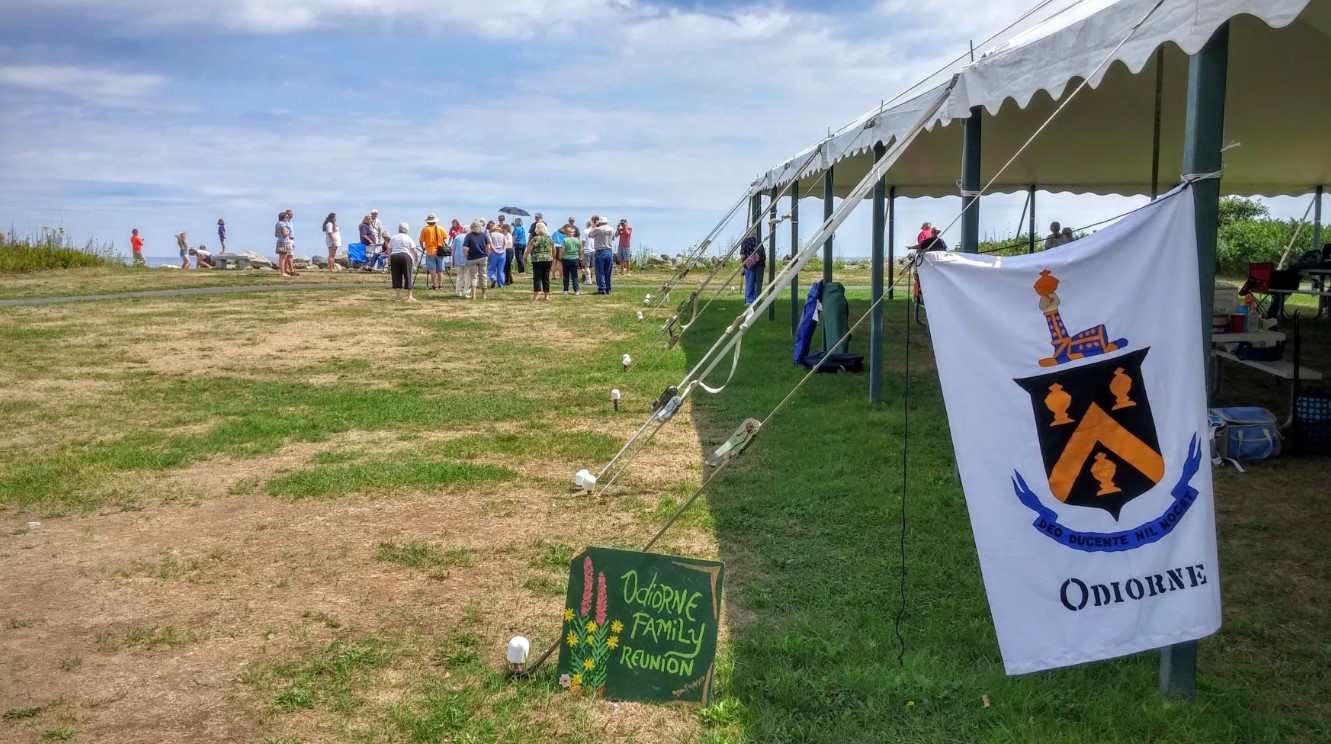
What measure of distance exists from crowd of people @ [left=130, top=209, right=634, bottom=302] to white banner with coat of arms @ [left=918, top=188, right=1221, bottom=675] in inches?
643

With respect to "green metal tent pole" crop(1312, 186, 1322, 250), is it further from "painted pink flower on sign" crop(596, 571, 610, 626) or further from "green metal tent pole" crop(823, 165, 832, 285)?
"painted pink flower on sign" crop(596, 571, 610, 626)

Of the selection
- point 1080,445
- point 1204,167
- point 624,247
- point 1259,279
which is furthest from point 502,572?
point 624,247

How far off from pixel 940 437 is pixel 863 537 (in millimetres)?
2438

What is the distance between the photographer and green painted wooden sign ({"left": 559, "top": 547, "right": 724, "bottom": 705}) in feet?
11.2

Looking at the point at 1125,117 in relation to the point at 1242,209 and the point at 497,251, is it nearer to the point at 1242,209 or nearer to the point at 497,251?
the point at 497,251

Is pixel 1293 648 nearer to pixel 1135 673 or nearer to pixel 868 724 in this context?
pixel 1135 673

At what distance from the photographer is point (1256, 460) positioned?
655 cm

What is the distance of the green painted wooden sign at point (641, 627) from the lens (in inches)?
134

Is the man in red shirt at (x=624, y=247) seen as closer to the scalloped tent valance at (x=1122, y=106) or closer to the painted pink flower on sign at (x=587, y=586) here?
the scalloped tent valance at (x=1122, y=106)

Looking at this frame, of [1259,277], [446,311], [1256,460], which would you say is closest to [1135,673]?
[1256,460]

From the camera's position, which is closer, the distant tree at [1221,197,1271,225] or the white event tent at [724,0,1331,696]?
the white event tent at [724,0,1331,696]

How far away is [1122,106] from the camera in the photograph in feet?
25.6

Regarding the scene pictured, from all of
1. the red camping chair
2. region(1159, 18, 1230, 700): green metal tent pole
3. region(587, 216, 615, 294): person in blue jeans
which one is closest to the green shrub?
the red camping chair

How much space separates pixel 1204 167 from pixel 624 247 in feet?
84.0
